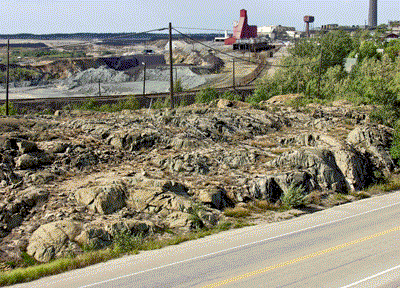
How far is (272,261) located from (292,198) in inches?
245

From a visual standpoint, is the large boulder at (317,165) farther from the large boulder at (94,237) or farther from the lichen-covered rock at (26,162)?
the lichen-covered rock at (26,162)

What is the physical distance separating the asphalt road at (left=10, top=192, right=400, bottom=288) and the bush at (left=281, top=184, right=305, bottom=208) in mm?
1811

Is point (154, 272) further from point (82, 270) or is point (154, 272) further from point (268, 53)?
point (268, 53)

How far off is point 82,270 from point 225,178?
9193 millimetres

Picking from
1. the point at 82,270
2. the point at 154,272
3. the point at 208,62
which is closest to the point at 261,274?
Answer: the point at 154,272

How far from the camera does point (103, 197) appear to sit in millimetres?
17469

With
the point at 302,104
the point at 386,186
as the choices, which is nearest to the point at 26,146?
the point at 386,186

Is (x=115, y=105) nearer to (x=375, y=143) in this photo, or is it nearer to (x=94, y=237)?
(x=375, y=143)

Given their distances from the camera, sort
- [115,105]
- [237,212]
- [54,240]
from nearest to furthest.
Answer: [54,240]
[237,212]
[115,105]

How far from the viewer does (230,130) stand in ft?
90.4

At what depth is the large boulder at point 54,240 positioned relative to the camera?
14.7 meters

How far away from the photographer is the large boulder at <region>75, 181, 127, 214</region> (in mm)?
17297

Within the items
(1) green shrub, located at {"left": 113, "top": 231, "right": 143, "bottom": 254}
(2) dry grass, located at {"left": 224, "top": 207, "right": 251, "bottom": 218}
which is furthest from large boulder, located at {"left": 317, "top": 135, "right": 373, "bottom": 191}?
(1) green shrub, located at {"left": 113, "top": 231, "right": 143, "bottom": 254}

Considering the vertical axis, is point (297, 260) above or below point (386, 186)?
below
